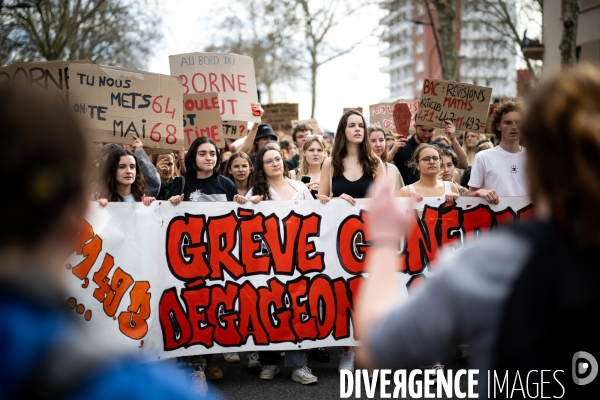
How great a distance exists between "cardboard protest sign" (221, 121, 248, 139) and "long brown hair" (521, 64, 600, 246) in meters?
7.74

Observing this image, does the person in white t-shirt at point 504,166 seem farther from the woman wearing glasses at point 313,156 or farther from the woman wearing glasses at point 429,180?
the woman wearing glasses at point 313,156

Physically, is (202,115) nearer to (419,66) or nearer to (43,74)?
(43,74)

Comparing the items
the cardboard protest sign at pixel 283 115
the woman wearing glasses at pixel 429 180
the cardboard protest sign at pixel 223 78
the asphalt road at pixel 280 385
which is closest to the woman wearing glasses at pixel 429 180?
the woman wearing glasses at pixel 429 180

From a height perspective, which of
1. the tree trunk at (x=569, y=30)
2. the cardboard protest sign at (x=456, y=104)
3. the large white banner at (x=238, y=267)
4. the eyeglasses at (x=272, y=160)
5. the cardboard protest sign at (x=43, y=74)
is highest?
the tree trunk at (x=569, y=30)

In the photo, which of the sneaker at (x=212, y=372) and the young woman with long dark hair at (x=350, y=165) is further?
the young woman with long dark hair at (x=350, y=165)

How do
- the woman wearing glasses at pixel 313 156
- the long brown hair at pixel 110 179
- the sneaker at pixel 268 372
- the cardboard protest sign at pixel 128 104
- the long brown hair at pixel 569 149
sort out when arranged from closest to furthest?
1. the long brown hair at pixel 569 149
2. the sneaker at pixel 268 372
3. the long brown hair at pixel 110 179
4. the cardboard protest sign at pixel 128 104
5. the woman wearing glasses at pixel 313 156

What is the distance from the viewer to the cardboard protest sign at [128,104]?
21.3 ft

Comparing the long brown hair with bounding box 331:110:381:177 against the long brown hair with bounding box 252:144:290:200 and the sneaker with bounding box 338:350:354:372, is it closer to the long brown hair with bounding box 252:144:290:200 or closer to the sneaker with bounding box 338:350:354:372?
the long brown hair with bounding box 252:144:290:200

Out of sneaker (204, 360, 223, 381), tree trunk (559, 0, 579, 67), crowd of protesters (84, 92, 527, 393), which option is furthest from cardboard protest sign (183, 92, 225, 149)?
tree trunk (559, 0, 579, 67)

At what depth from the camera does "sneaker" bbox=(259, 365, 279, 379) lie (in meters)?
5.43

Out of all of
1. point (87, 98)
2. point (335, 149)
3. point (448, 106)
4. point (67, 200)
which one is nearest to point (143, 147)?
point (87, 98)

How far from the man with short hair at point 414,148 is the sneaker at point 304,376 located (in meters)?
2.89

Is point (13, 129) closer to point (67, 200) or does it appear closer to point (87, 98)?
point (67, 200)

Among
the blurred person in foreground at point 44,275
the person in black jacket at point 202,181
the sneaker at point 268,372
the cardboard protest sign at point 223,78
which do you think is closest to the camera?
the blurred person in foreground at point 44,275
